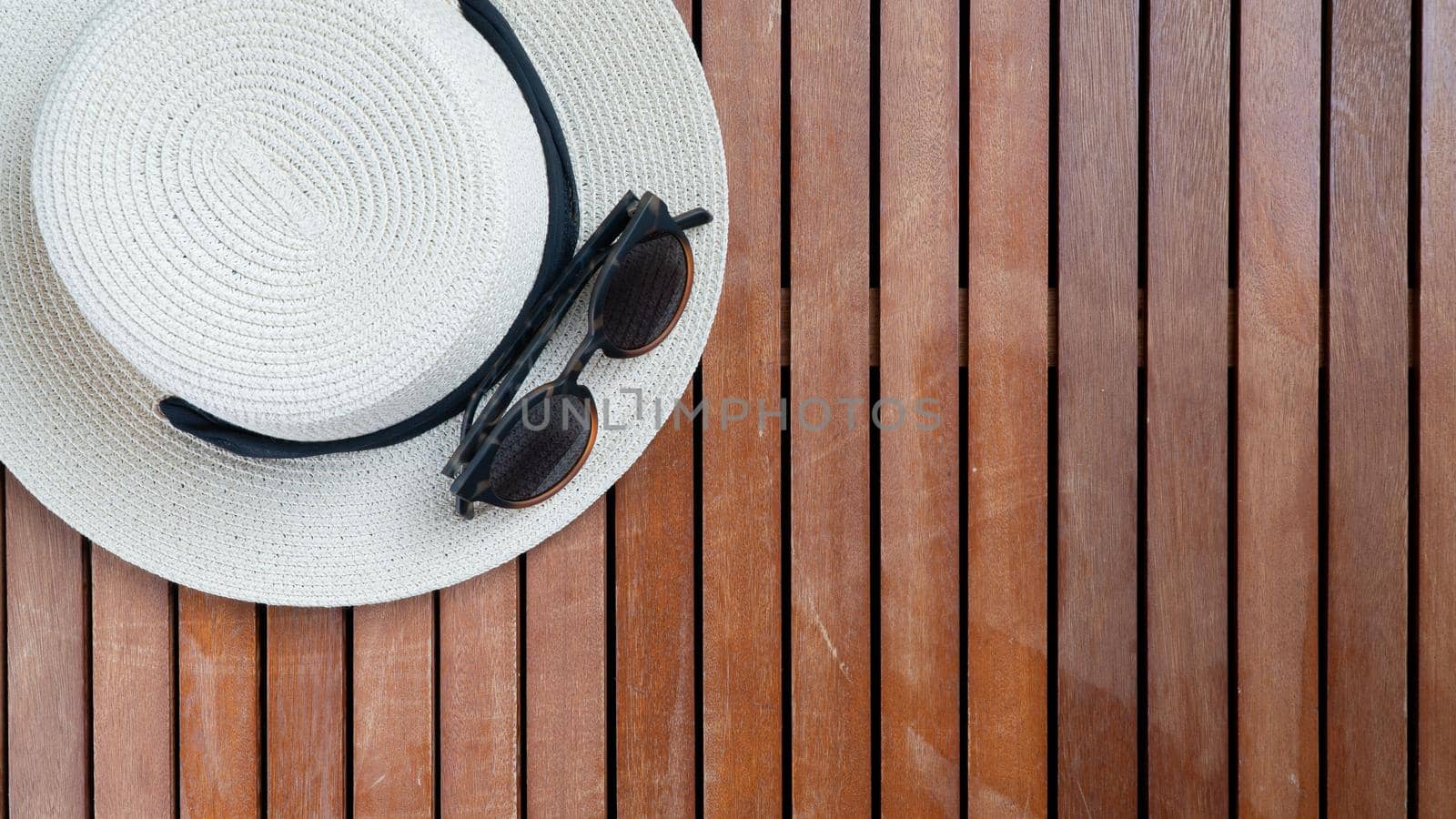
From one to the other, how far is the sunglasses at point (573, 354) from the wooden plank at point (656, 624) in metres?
0.14

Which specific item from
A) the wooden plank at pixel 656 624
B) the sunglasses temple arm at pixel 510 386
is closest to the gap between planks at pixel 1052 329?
the wooden plank at pixel 656 624

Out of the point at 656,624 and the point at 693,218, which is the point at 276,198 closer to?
the point at 693,218

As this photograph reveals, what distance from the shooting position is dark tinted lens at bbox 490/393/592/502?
0.56 meters

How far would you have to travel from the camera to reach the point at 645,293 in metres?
0.60

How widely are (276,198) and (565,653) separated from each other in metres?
0.45

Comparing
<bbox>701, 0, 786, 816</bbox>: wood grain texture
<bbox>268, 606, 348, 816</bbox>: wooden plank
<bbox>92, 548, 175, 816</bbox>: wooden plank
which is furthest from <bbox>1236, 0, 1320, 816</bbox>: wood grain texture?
<bbox>92, 548, 175, 816</bbox>: wooden plank

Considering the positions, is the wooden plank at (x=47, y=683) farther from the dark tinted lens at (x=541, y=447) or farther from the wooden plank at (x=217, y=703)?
the dark tinted lens at (x=541, y=447)

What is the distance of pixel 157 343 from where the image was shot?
1.56 feet

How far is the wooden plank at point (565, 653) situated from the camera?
2.35 ft

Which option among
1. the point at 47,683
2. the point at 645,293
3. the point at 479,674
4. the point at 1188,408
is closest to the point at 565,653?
the point at 479,674

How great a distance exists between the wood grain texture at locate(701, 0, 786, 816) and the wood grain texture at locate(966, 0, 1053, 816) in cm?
19

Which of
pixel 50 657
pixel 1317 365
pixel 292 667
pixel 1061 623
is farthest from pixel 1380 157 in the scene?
pixel 50 657

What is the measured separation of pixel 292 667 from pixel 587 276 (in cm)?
47

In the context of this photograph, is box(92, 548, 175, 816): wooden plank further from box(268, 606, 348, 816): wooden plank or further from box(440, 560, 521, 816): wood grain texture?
box(440, 560, 521, 816): wood grain texture
